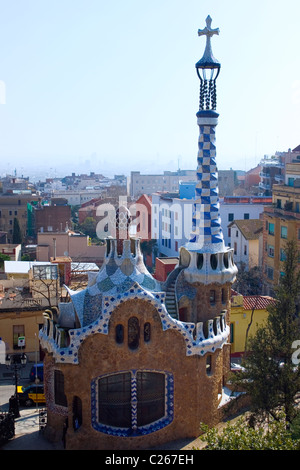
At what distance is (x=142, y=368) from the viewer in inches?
752

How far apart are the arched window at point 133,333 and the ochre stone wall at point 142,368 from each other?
0.52 feet

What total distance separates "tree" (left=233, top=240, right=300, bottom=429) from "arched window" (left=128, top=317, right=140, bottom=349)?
13.5ft

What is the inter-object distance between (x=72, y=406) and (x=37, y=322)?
455 inches

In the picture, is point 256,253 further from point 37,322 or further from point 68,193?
point 68,193

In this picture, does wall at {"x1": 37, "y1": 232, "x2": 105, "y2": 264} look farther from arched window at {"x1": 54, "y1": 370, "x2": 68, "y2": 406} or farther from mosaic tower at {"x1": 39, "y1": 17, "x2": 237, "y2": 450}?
arched window at {"x1": 54, "y1": 370, "x2": 68, "y2": 406}

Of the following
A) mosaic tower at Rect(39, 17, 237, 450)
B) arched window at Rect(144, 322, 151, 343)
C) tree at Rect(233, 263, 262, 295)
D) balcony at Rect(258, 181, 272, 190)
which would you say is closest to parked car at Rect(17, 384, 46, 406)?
mosaic tower at Rect(39, 17, 237, 450)

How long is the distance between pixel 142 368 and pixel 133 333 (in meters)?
1.18

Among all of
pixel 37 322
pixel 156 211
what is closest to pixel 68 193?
pixel 156 211

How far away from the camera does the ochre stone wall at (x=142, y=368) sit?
18.7 metres

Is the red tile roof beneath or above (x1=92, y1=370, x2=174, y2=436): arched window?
above

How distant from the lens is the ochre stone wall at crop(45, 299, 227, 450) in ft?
61.4

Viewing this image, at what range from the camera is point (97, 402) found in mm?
19016

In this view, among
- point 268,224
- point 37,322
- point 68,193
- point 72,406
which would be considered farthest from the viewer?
point 68,193

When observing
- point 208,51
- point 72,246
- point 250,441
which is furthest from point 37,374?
point 72,246
